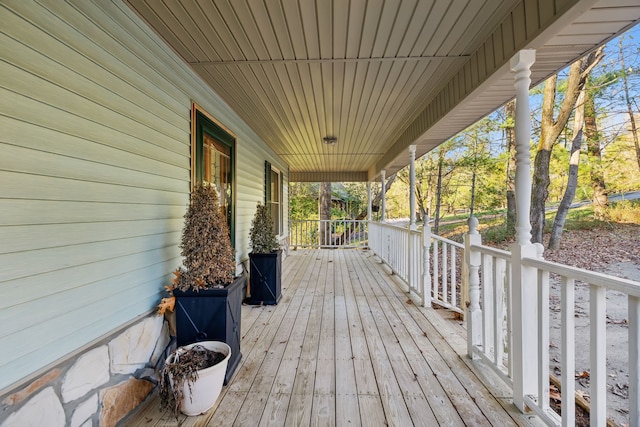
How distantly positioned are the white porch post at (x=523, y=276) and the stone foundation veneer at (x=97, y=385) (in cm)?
230

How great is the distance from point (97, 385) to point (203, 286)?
748 mm

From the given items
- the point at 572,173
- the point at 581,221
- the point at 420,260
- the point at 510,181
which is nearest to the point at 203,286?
the point at 420,260

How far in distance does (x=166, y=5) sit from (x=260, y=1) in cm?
60

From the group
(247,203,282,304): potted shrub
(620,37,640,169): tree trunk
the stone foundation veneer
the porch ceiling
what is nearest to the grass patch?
(620,37,640,169): tree trunk

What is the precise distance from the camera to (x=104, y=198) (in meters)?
1.64

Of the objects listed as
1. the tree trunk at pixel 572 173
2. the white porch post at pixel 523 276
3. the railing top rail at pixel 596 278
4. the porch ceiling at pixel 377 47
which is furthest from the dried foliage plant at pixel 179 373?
the tree trunk at pixel 572 173

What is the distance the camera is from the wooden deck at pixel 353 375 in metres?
1.70

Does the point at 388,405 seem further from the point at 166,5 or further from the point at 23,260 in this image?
the point at 166,5

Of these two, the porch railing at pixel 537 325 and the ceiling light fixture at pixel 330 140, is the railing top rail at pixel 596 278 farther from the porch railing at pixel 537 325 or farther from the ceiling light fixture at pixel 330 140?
the ceiling light fixture at pixel 330 140

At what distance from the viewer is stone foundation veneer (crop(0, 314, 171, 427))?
120 cm

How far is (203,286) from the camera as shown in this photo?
6.81 feet

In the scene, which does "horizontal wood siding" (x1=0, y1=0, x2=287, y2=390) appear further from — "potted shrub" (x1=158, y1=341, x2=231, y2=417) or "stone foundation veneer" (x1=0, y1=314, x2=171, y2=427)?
"potted shrub" (x1=158, y1=341, x2=231, y2=417)

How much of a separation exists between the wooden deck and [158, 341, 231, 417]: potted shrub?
0.07m

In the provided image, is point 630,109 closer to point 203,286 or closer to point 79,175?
point 203,286
